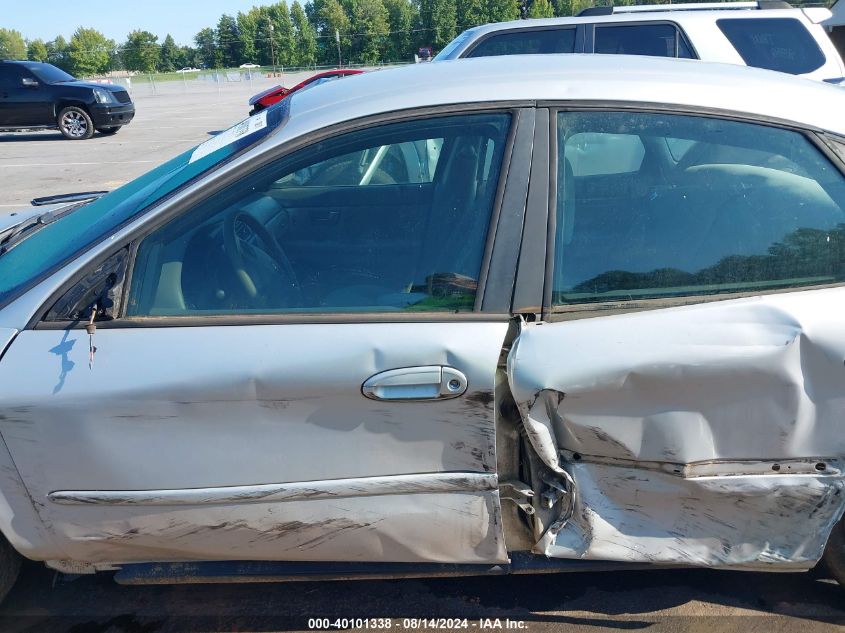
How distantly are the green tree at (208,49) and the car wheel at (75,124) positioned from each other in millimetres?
77718

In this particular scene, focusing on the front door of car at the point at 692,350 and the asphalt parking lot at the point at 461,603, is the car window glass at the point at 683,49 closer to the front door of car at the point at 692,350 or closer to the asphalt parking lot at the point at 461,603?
the front door of car at the point at 692,350

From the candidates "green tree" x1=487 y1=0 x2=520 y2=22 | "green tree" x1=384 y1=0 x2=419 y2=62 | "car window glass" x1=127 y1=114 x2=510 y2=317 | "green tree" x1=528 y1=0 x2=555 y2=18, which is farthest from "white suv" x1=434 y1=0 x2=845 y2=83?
"green tree" x1=384 y1=0 x2=419 y2=62

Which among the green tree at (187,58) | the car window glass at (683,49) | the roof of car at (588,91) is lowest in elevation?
the green tree at (187,58)

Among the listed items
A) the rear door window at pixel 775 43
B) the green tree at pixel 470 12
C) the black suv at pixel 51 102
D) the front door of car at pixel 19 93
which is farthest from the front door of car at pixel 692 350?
the green tree at pixel 470 12

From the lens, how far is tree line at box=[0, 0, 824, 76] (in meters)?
75.7

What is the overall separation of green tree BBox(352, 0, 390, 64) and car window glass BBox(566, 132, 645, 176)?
8195 centimetres

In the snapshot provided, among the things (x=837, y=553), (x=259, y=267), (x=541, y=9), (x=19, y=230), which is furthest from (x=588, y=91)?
(x=541, y=9)

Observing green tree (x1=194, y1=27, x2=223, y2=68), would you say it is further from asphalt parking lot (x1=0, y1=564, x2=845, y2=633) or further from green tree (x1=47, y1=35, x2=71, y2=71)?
asphalt parking lot (x1=0, y1=564, x2=845, y2=633)

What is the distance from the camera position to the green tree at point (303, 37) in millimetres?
84838

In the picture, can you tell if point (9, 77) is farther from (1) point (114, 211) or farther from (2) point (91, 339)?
(2) point (91, 339)

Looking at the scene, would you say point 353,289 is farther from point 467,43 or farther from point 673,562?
point 467,43

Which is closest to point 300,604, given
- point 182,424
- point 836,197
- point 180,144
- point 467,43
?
point 182,424

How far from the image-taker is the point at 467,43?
7.11m

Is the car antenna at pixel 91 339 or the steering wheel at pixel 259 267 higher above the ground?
the steering wheel at pixel 259 267
